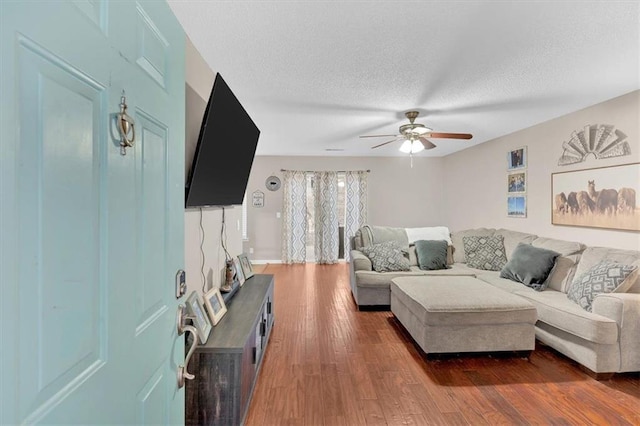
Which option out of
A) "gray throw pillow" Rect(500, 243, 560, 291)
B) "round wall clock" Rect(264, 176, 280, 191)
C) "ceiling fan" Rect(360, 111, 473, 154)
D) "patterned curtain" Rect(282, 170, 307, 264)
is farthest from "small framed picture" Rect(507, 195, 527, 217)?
"round wall clock" Rect(264, 176, 280, 191)

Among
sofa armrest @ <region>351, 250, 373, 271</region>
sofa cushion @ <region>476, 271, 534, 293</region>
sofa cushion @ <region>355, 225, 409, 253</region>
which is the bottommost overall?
sofa cushion @ <region>476, 271, 534, 293</region>

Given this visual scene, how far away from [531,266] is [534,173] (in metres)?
1.52

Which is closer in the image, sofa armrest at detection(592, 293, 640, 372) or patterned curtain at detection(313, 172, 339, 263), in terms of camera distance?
sofa armrest at detection(592, 293, 640, 372)

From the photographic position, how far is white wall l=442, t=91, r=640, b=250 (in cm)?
296

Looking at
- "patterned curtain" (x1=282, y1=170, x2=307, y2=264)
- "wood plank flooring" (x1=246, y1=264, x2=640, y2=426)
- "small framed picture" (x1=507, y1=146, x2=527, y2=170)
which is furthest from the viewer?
"patterned curtain" (x1=282, y1=170, x2=307, y2=264)

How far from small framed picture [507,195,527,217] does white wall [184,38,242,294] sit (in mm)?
4092

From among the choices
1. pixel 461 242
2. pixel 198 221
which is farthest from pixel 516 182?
pixel 198 221

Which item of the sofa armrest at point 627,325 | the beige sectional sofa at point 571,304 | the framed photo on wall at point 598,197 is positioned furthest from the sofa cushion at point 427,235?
the sofa armrest at point 627,325

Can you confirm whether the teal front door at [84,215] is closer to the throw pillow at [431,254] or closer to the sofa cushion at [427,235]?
the throw pillow at [431,254]

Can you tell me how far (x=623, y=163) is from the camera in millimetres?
2936

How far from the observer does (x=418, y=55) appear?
2.18 m

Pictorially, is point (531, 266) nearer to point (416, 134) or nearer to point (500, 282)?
point (500, 282)

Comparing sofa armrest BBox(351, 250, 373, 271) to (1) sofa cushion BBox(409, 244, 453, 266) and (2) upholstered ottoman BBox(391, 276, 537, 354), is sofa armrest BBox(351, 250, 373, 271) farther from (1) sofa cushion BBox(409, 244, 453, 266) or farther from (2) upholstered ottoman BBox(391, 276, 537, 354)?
(2) upholstered ottoman BBox(391, 276, 537, 354)

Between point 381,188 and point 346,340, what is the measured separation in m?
4.42
